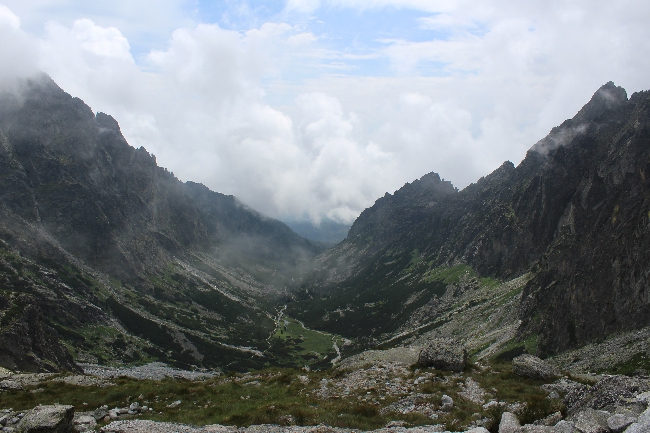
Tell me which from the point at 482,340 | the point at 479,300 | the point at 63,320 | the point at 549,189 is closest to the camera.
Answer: the point at 482,340

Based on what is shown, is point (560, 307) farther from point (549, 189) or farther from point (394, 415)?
point (549, 189)

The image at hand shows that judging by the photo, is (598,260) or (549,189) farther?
(549,189)

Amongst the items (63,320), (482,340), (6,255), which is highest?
(6,255)

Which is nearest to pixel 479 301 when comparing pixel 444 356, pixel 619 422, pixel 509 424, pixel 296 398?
pixel 444 356

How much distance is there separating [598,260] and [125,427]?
80484mm

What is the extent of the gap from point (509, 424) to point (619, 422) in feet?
14.0

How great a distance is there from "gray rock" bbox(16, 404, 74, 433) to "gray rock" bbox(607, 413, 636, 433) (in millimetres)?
23508

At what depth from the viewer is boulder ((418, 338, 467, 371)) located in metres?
34.5

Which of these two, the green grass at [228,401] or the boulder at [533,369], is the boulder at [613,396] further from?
the boulder at [533,369]

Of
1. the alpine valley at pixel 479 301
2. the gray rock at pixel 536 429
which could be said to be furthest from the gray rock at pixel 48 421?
the gray rock at pixel 536 429

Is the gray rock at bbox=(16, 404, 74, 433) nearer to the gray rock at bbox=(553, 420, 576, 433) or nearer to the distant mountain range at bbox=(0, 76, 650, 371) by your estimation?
the gray rock at bbox=(553, 420, 576, 433)

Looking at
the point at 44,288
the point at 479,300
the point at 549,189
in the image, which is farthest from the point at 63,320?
the point at 549,189

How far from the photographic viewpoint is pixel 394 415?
2288cm

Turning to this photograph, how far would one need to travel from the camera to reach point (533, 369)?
29469 mm
